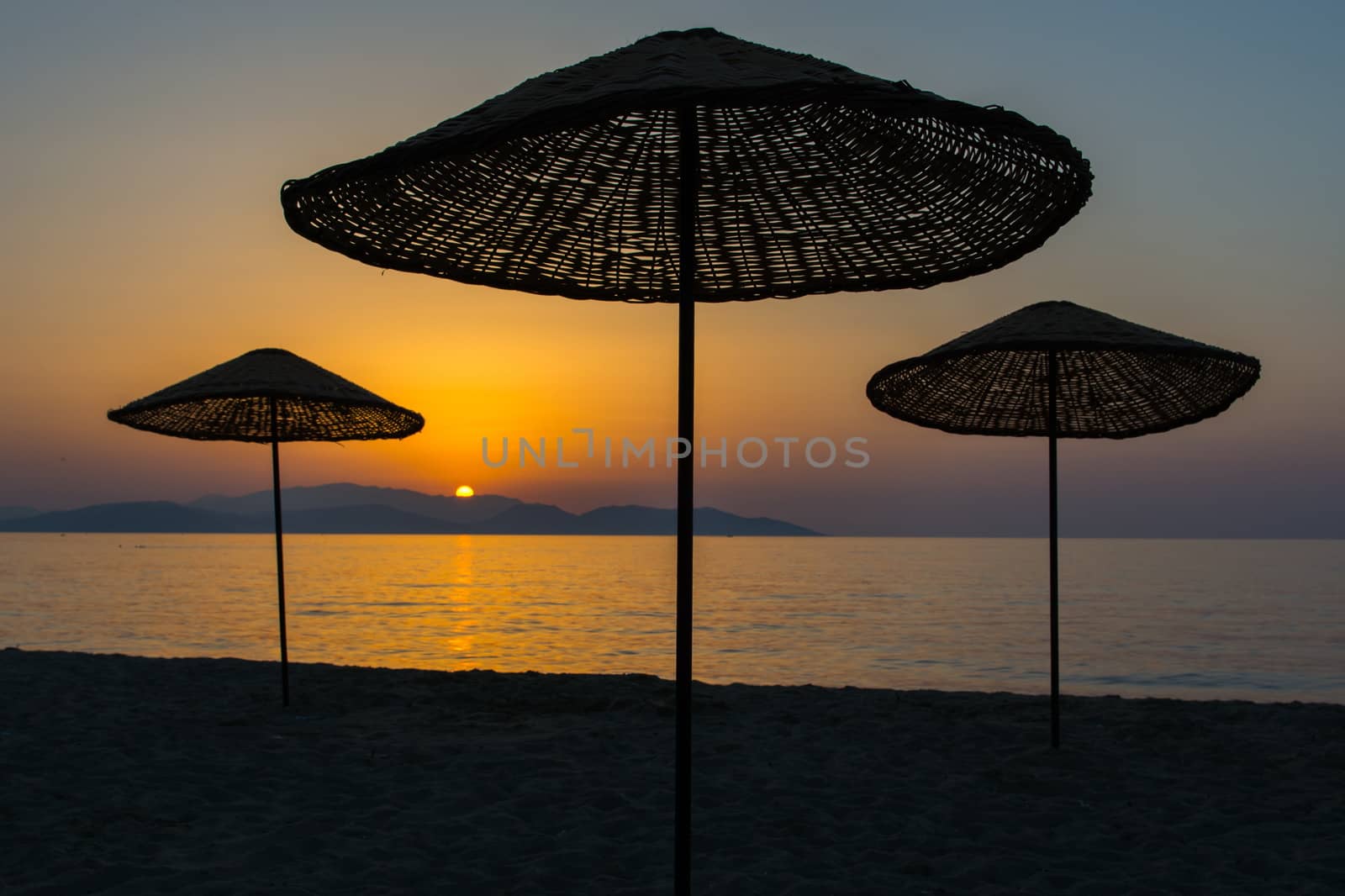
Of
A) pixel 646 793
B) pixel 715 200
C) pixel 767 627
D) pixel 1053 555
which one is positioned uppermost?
pixel 715 200

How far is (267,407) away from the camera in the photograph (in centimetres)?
992

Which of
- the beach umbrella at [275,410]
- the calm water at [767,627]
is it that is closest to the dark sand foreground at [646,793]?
the beach umbrella at [275,410]

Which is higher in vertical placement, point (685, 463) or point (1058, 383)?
point (1058, 383)

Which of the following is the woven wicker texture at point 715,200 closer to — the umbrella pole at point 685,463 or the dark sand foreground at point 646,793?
the umbrella pole at point 685,463

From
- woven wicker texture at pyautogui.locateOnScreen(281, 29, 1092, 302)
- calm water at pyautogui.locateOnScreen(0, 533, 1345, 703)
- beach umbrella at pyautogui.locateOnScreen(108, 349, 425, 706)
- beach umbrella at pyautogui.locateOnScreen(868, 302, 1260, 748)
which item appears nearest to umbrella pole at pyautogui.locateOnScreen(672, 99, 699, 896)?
woven wicker texture at pyautogui.locateOnScreen(281, 29, 1092, 302)

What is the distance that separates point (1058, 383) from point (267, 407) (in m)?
7.44

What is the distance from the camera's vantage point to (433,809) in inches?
220

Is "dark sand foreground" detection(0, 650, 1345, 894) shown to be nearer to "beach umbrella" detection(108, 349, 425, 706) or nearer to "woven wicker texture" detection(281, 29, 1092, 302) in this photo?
"beach umbrella" detection(108, 349, 425, 706)

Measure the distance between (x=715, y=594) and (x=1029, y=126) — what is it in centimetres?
4123

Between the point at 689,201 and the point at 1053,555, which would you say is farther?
the point at 1053,555

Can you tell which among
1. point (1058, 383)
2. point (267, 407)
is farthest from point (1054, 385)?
point (267, 407)

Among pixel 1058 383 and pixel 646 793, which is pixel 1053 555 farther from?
pixel 646 793

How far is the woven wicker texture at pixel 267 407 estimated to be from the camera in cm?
797

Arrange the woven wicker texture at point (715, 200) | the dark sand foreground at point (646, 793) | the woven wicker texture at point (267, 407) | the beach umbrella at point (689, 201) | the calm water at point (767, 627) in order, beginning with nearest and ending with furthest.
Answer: the beach umbrella at point (689, 201), the woven wicker texture at point (715, 200), the dark sand foreground at point (646, 793), the woven wicker texture at point (267, 407), the calm water at point (767, 627)
